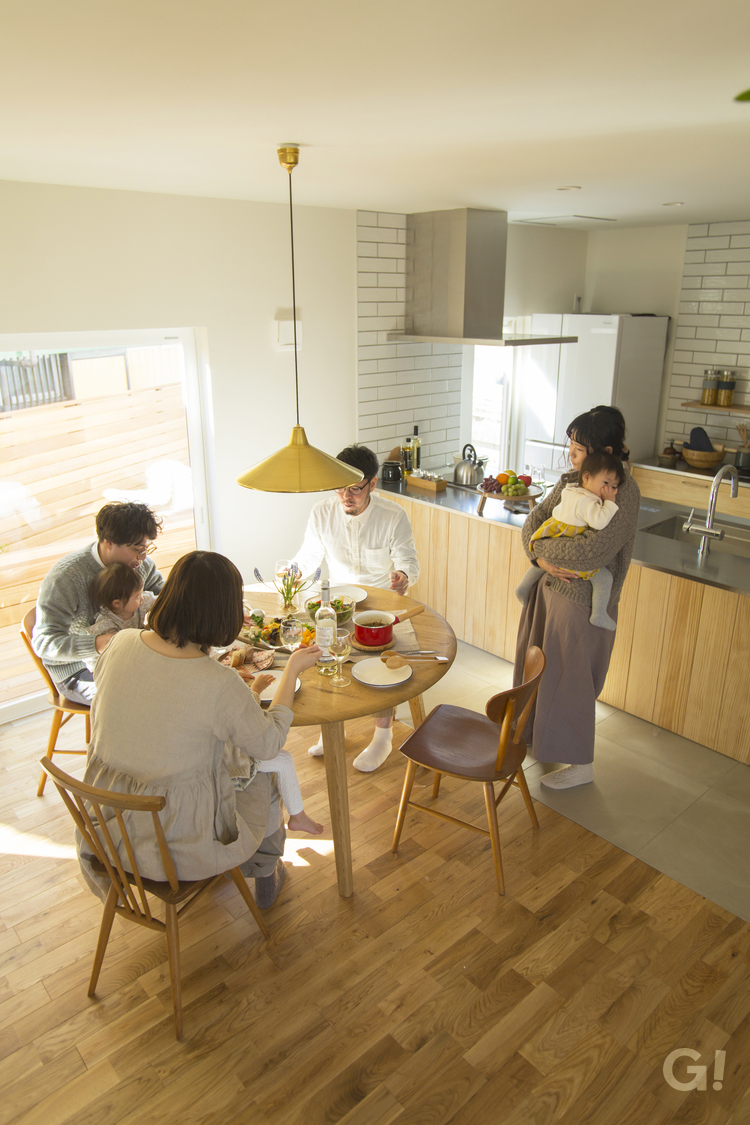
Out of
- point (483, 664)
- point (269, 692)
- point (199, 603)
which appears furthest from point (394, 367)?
point (199, 603)

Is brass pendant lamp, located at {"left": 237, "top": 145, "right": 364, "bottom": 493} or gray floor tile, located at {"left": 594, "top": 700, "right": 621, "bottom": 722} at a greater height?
brass pendant lamp, located at {"left": 237, "top": 145, "right": 364, "bottom": 493}

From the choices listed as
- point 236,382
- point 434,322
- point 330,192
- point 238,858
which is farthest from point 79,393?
point 238,858

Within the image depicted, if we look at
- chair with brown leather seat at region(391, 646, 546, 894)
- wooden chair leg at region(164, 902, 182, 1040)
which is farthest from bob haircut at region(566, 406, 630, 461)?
wooden chair leg at region(164, 902, 182, 1040)

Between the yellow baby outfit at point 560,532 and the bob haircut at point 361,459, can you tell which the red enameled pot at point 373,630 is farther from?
the yellow baby outfit at point 560,532

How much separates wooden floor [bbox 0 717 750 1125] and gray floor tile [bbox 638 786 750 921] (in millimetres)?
92

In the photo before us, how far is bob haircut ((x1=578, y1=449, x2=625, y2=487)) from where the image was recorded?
2879 millimetres

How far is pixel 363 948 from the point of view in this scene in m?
2.43

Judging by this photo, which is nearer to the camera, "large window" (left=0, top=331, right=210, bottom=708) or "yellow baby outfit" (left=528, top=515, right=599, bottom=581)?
"yellow baby outfit" (left=528, top=515, right=599, bottom=581)

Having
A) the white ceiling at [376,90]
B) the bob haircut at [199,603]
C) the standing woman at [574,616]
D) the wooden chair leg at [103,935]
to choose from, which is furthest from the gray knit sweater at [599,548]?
the wooden chair leg at [103,935]

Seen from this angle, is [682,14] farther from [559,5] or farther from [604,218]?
[604,218]

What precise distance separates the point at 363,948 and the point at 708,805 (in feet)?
5.38

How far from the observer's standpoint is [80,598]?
2.92 m

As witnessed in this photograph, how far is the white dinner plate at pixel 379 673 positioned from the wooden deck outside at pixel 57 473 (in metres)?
1.95

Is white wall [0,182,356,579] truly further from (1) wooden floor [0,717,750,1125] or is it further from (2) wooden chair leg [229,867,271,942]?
(2) wooden chair leg [229,867,271,942]
